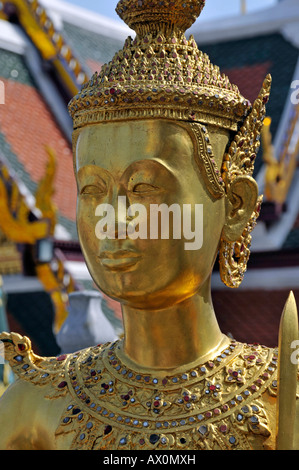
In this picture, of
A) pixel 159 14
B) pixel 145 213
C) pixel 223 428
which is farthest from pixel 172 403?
pixel 159 14

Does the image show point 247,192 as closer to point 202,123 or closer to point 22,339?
point 202,123

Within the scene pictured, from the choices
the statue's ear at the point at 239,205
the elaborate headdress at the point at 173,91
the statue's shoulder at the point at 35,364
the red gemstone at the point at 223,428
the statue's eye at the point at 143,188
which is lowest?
the red gemstone at the point at 223,428

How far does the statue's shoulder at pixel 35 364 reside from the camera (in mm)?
3354

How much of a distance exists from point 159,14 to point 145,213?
596 millimetres

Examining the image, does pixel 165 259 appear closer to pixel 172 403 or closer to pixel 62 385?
pixel 172 403

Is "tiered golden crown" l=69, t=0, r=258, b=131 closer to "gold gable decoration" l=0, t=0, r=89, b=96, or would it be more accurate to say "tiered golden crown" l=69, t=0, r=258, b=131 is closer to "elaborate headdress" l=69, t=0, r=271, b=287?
"elaborate headdress" l=69, t=0, r=271, b=287

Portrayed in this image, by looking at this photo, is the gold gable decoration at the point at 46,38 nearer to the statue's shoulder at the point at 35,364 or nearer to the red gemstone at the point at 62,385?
the statue's shoulder at the point at 35,364

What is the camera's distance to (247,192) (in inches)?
128

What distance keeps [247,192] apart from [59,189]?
21.8 ft

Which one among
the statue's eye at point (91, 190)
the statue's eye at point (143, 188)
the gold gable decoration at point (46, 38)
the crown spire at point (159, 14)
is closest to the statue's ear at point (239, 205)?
the statue's eye at point (143, 188)

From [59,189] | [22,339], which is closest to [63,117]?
[59,189]

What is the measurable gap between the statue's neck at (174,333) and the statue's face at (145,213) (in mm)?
64

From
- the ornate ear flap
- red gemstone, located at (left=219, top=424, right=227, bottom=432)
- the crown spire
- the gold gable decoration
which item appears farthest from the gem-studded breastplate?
the gold gable decoration

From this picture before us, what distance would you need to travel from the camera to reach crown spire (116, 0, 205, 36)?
3.19 m
